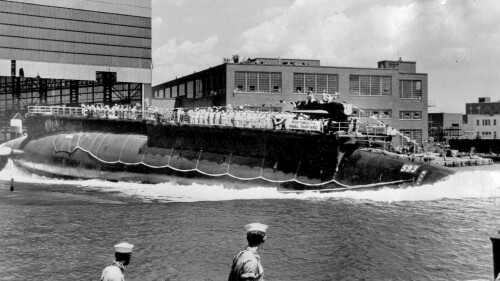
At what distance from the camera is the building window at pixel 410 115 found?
214 ft

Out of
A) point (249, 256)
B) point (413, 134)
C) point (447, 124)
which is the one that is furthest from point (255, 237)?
point (447, 124)

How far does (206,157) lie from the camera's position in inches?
1325

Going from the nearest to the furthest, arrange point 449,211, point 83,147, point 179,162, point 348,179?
1. point 449,211
2. point 348,179
3. point 179,162
4. point 83,147

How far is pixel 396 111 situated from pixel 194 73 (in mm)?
28236

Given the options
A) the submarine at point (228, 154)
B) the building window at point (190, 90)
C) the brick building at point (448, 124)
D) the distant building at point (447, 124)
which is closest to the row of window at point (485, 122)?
the brick building at point (448, 124)

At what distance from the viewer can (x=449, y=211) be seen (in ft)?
76.3

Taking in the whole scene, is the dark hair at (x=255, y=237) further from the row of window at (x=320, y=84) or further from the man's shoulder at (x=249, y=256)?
the row of window at (x=320, y=84)

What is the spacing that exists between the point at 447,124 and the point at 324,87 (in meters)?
57.0

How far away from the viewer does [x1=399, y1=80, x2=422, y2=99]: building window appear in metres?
65.8

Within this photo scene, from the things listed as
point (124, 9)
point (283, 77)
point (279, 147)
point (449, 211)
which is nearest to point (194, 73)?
point (124, 9)

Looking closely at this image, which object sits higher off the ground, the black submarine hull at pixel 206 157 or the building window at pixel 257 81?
the building window at pixel 257 81

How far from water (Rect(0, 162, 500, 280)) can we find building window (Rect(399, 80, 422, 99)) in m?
36.2

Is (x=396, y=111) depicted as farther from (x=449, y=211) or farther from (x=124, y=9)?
(x=449, y=211)

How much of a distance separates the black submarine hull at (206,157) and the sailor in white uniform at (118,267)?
2116 centimetres
